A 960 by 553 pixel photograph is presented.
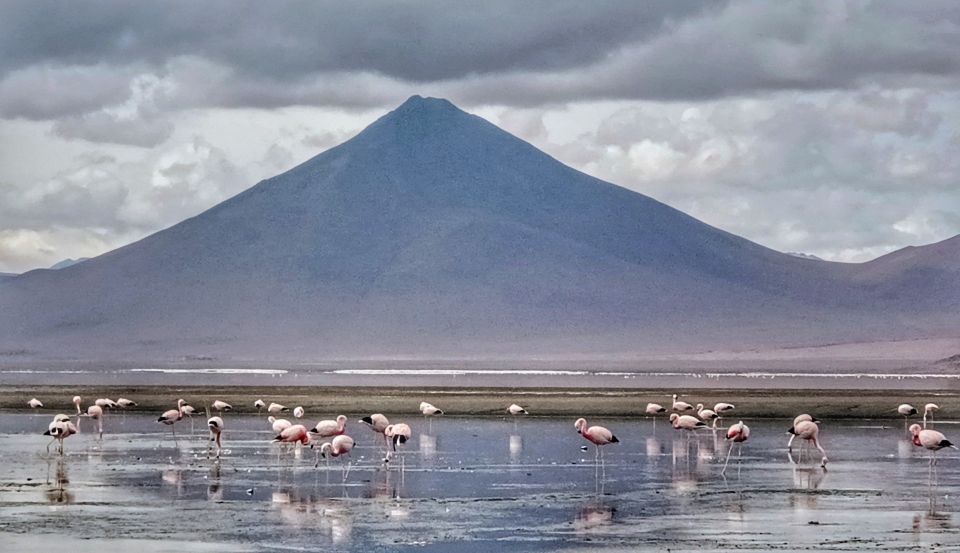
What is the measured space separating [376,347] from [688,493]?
16121 cm

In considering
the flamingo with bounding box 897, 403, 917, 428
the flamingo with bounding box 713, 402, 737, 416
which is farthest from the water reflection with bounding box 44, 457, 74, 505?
the flamingo with bounding box 897, 403, 917, 428

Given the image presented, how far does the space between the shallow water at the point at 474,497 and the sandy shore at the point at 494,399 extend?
11.6 m

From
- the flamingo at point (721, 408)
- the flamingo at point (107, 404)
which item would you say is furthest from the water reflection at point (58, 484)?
the flamingo at point (721, 408)

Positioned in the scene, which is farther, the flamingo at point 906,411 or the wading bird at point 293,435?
the flamingo at point 906,411

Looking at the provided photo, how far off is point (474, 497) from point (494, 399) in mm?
30011

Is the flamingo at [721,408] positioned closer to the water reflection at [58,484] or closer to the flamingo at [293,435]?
the flamingo at [293,435]

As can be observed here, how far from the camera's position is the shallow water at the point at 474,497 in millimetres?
22531

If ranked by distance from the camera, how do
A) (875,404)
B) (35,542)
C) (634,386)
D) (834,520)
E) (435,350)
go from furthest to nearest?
1. (435,350)
2. (634,386)
3. (875,404)
4. (834,520)
5. (35,542)

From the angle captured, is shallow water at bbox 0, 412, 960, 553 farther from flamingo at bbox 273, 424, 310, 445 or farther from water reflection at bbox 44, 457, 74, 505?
flamingo at bbox 273, 424, 310, 445

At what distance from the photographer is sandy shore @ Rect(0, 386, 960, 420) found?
5206cm

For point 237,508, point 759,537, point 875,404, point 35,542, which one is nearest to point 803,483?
point 759,537

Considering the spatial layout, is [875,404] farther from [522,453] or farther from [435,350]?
[435,350]

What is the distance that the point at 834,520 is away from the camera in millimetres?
24406

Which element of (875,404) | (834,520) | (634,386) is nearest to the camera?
(834,520)
